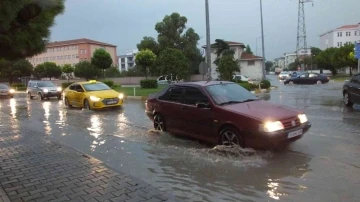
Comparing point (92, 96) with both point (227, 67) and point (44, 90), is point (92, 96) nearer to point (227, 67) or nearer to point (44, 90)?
point (44, 90)

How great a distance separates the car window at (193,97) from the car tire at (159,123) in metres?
1.18

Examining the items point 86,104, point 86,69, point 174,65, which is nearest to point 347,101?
point 86,104

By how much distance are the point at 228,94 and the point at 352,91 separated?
848cm

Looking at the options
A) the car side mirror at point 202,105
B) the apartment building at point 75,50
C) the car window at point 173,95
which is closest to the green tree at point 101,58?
the car window at point 173,95

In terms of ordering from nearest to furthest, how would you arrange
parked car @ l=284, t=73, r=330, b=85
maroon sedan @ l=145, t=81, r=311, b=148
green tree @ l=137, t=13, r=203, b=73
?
maroon sedan @ l=145, t=81, r=311, b=148, parked car @ l=284, t=73, r=330, b=85, green tree @ l=137, t=13, r=203, b=73

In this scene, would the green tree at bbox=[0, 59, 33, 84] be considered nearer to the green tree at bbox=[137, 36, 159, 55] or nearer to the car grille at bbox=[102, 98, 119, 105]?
the green tree at bbox=[137, 36, 159, 55]

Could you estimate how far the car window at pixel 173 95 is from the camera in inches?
346

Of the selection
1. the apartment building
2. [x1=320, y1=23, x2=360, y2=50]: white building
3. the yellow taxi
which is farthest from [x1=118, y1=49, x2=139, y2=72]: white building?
the yellow taxi

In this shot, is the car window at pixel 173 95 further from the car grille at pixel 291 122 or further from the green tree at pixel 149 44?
the green tree at pixel 149 44

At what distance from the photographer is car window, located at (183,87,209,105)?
26.0ft

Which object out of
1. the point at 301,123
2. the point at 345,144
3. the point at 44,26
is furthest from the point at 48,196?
the point at 345,144

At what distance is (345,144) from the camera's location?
777cm

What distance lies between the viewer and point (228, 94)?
8.05m

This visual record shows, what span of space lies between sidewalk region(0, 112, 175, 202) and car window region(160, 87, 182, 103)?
2.84 meters
